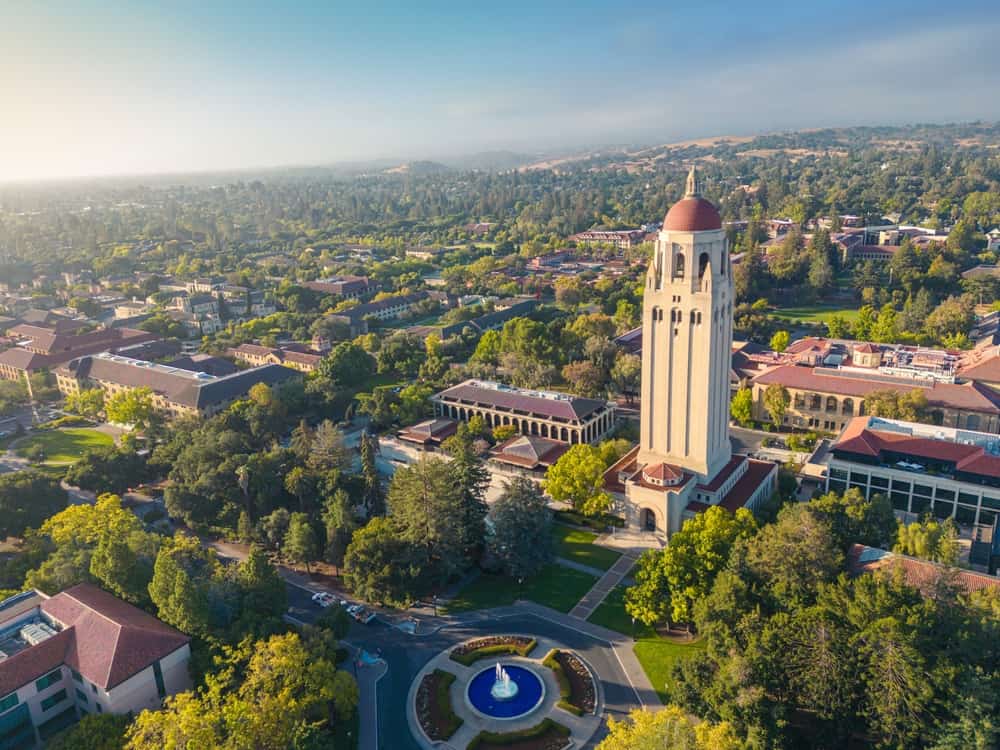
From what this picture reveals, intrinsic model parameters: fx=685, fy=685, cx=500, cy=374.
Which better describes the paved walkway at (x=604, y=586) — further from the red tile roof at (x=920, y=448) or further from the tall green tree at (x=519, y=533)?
the red tile roof at (x=920, y=448)

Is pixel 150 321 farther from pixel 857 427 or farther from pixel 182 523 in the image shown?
pixel 857 427

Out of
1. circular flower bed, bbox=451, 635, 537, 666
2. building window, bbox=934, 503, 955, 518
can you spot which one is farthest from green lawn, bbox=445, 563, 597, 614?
building window, bbox=934, 503, 955, 518

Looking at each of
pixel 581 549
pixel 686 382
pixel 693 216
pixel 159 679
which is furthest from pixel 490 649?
pixel 693 216

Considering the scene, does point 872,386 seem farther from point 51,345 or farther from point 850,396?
point 51,345

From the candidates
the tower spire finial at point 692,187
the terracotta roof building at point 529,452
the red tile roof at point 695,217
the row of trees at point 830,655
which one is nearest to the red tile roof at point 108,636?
the row of trees at point 830,655

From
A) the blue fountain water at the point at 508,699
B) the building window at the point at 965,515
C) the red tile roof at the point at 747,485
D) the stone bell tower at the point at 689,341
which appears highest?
the stone bell tower at the point at 689,341

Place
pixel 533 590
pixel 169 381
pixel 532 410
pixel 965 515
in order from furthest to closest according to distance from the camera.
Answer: pixel 169 381
pixel 532 410
pixel 965 515
pixel 533 590

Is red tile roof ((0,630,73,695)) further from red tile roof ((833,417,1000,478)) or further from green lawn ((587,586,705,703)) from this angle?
red tile roof ((833,417,1000,478))

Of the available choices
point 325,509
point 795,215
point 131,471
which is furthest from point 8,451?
point 795,215
